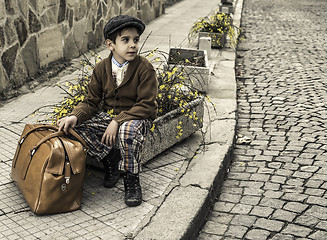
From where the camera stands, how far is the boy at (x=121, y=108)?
302 cm

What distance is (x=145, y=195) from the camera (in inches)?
125

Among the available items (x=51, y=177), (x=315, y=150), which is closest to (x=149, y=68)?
(x=51, y=177)

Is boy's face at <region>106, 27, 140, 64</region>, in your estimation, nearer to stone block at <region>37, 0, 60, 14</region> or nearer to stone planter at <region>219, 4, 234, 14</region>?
stone block at <region>37, 0, 60, 14</region>

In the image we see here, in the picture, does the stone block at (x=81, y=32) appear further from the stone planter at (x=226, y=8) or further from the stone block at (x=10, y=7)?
the stone planter at (x=226, y=8)

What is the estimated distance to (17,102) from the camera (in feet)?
16.1

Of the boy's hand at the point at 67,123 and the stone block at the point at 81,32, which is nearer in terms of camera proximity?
the boy's hand at the point at 67,123

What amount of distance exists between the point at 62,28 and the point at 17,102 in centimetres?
174

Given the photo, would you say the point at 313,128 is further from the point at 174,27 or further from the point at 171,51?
the point at 174,27

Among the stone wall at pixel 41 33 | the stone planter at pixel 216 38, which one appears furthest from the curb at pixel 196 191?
the stone planter at pixel 216 38

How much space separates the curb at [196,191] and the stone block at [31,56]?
7.67ft

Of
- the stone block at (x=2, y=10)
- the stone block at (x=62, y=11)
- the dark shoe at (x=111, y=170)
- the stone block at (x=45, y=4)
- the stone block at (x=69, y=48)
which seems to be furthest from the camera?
the stone block at (x=69, y=48)

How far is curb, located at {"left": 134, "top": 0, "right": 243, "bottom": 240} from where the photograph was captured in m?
2.77

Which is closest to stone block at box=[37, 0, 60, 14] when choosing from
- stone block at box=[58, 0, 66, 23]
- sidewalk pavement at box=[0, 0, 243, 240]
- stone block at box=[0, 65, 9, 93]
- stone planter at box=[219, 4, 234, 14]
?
stone block at box=[58, 0, 66, 23]

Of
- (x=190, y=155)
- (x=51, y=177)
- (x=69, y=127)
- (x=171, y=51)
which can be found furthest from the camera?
(x=171, y=51)
